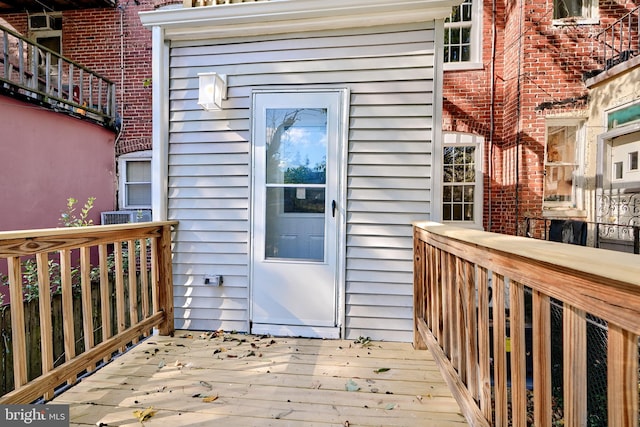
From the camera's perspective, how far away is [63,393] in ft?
6.20

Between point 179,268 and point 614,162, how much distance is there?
589 centimetres

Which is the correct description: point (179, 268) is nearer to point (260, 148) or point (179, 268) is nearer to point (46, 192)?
point (260, 148)

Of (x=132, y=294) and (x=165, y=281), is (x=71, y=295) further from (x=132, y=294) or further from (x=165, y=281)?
(x=165, y=281)

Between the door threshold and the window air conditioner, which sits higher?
the window air conditioner

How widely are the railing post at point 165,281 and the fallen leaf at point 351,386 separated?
1.57 metres

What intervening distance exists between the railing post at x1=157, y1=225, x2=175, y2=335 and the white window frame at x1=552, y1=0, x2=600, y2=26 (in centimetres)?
632

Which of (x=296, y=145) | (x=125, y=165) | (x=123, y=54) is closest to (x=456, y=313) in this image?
(x=296, y=145)

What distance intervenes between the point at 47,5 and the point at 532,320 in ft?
30.0

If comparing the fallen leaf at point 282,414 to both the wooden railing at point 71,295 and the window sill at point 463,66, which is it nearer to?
the wooden railing at point 71,295

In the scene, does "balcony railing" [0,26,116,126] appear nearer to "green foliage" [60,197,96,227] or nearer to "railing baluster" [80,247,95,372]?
"green foliage" [60,197,96,227]

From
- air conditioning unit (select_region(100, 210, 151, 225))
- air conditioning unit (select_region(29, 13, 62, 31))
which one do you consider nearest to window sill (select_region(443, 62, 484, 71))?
air conditioning unit (select_region(100, 210, 151, 225))

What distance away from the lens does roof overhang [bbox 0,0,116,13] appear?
6.32 metres

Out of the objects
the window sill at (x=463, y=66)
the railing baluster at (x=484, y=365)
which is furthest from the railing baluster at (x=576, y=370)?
the window sill at (x=463, y=66)

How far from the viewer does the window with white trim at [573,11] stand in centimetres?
514
